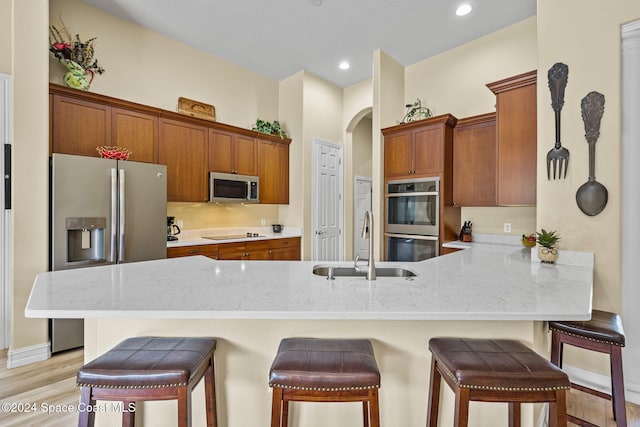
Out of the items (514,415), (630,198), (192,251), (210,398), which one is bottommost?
(514,415)

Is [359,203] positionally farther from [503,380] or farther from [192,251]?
[503,380]

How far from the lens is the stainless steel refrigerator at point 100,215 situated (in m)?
2.57

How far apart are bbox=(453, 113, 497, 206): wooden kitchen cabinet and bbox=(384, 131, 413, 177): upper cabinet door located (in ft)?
Result: 1.80

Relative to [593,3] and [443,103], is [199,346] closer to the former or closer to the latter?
[593,3]

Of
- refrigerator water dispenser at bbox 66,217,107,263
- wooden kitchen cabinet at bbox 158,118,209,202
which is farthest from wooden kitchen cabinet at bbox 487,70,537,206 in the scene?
refrigerator water dispenser at bbox 66,217,107,263

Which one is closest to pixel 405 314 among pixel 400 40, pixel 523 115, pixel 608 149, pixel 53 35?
pixel 608 149

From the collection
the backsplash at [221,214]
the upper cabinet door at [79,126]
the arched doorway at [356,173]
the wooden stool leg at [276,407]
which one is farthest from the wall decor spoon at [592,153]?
the upper cabinet door at [79,126]

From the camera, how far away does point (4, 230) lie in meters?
2.54

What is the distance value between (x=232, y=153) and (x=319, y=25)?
75.5 inches

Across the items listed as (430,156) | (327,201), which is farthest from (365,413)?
(327,201)

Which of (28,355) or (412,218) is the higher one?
(412,218)

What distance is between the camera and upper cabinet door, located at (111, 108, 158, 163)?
126 inches

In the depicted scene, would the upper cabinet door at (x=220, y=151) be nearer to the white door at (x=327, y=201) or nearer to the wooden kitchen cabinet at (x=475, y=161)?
the white door at (x=327, y=201)

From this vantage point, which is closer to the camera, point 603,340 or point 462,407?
point 462,407
